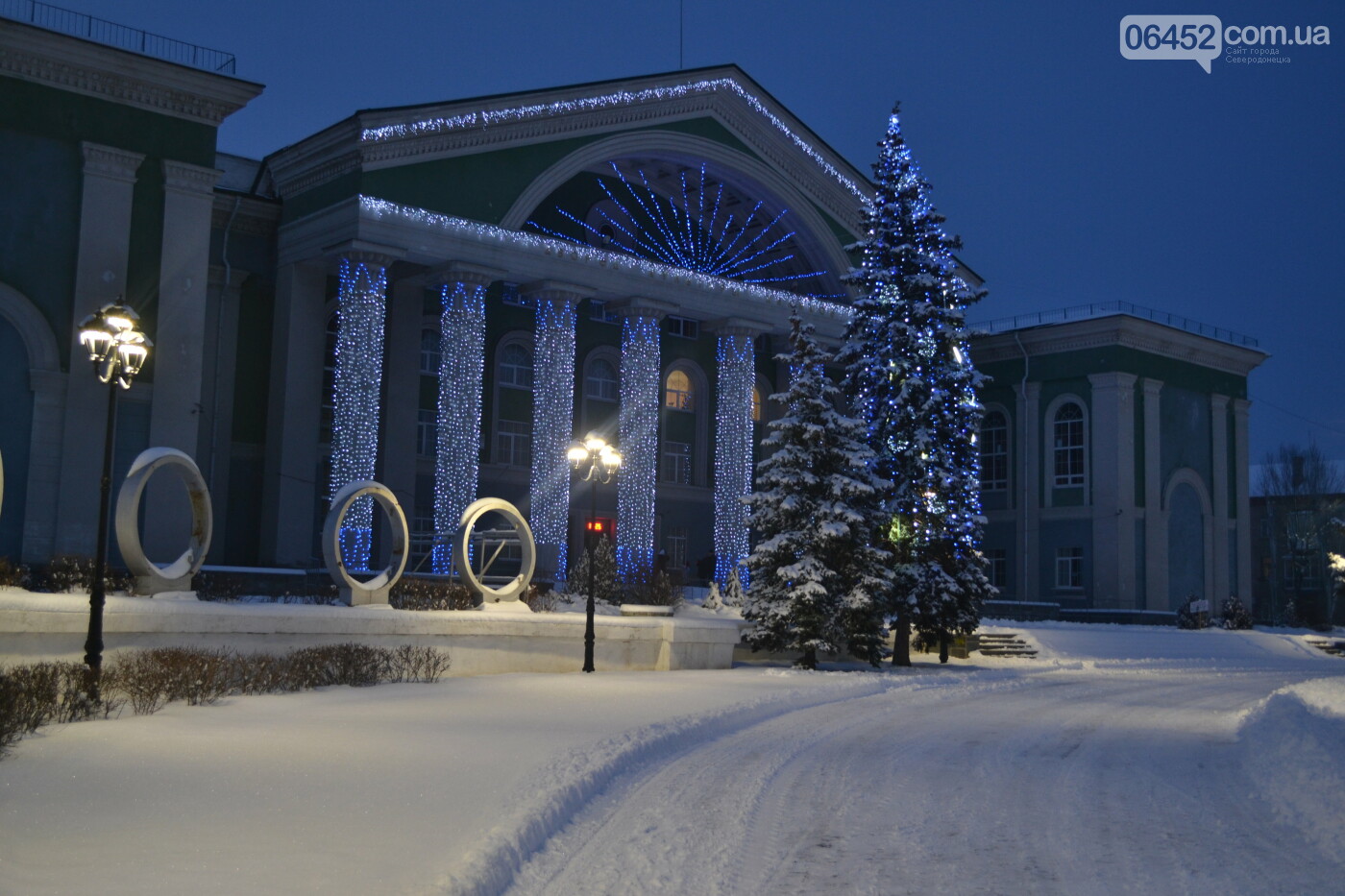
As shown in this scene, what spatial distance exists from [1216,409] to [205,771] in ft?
175

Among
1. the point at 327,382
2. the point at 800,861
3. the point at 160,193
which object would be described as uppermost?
the point at 160,193

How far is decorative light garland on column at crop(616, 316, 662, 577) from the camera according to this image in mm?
39719

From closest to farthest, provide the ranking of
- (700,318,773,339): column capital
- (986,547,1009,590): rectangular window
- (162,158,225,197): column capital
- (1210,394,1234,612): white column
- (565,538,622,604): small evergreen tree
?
(162,158,225,197): column capital < (565,538,622,604): small evergreen tree < (700,318,773,339): column capital < (986,547,1009,590): rectangular window < (1210,394,1234,612): white column

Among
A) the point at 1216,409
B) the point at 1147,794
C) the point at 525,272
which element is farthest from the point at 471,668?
the point at 1216,409

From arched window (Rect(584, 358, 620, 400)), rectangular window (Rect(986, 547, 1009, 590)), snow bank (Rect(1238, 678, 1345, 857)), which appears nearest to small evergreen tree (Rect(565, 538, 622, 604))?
arched window (Rect(584, 358, 620, 400))

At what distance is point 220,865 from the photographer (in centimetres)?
683

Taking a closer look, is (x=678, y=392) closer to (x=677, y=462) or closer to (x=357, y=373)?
(x=677, y=462)

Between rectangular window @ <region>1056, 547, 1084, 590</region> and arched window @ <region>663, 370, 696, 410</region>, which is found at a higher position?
arched window @ <region>663, 370, 696, 410</region>

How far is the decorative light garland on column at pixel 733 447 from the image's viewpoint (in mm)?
42719

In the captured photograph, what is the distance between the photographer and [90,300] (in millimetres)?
28812

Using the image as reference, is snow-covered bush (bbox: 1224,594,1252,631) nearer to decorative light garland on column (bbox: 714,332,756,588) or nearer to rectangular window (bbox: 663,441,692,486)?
decorative light garland on column (bbox: 714,332,756,588)

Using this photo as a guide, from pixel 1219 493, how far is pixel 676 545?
24921mm

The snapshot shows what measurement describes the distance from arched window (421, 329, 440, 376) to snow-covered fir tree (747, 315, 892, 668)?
16.5 m

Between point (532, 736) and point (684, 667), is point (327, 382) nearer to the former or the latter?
point (684, 667)
